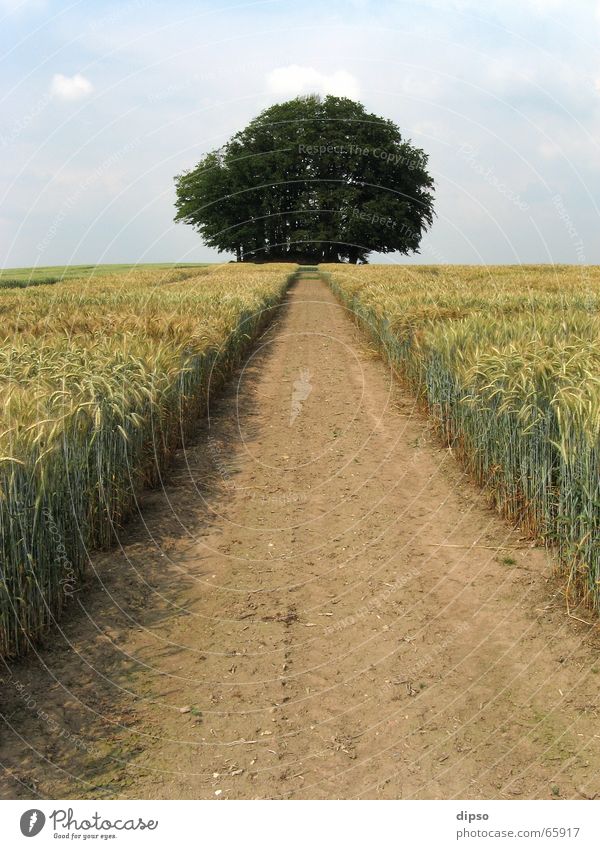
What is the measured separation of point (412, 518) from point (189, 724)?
2.90 metres

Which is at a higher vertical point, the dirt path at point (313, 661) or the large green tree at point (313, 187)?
the large green tree at point (313, 187)

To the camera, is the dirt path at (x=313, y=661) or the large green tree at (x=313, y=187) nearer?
the dirt path at (x=313, y=661)

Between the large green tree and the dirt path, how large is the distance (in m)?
48.6

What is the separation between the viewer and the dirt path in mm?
2961

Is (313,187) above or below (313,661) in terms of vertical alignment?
above

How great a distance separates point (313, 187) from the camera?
55.0 meters

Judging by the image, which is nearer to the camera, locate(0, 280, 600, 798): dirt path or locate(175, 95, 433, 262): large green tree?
locate(0, 280, 600, 798): dirt path

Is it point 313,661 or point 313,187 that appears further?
point 313,187

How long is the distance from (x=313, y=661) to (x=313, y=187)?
55.1m

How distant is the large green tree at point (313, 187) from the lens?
54500 mm

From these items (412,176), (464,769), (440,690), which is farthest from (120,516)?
(412,176)

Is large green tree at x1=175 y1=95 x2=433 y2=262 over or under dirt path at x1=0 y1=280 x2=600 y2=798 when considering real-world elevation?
over

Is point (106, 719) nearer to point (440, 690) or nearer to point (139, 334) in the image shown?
point (440, 690)

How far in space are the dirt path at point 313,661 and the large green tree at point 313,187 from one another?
4861cm
